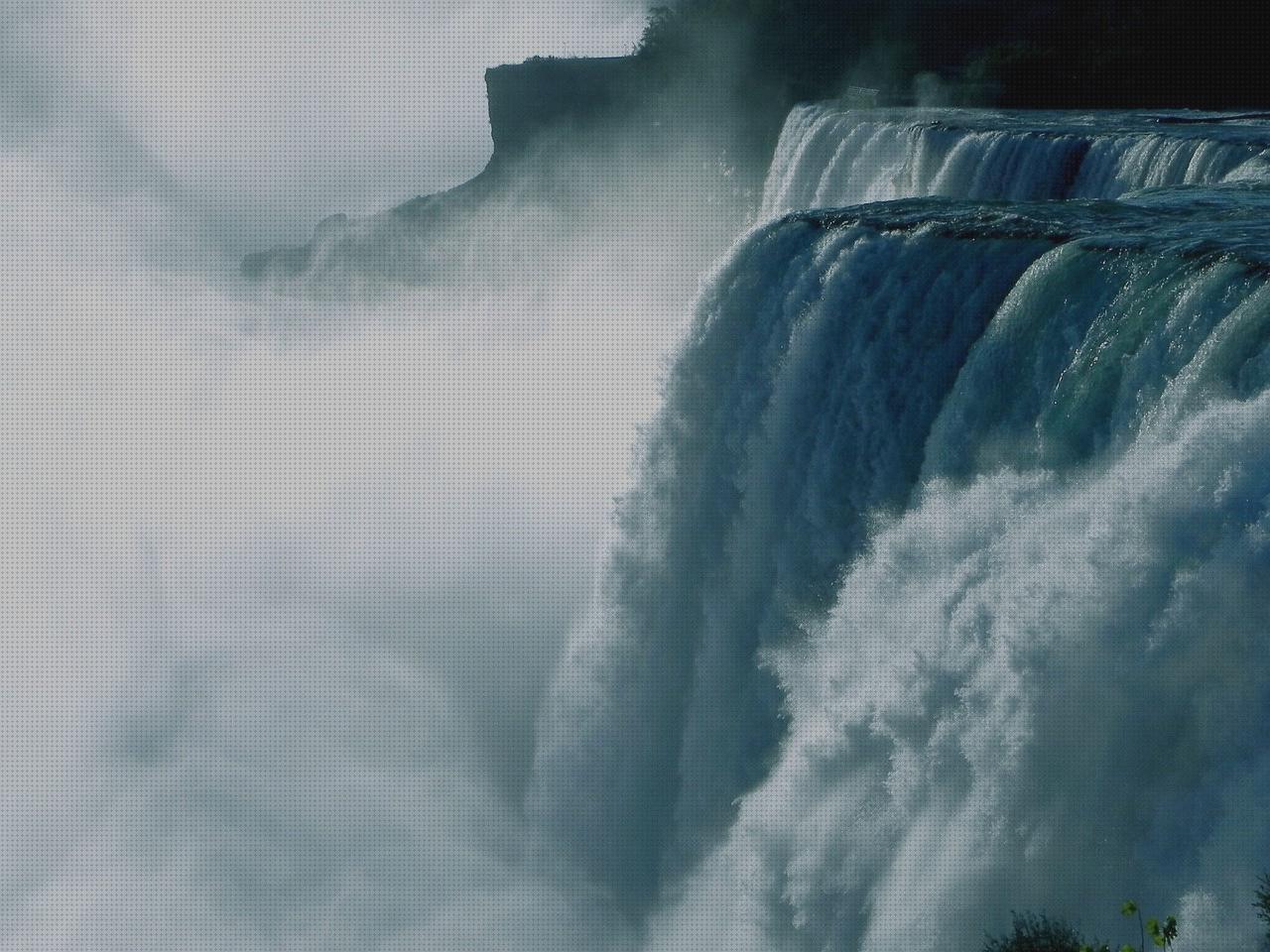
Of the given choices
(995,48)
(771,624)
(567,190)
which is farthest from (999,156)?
(567,190)

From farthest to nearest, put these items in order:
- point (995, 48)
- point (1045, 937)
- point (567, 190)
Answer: point (567, 190) → point (995, 48) → point (1045, 937)

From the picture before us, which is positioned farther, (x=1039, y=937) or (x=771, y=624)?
(x=771, y=624)

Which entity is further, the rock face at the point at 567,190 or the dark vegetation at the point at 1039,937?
the rock face at the point at 567,190

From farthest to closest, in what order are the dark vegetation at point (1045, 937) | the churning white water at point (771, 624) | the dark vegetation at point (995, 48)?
the dark vegetation at point (995, 48) < the churning white water at point (771, 624) < the dark vegetation at point (1045, 937)

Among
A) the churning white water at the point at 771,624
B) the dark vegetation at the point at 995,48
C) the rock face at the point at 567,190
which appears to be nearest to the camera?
the churning white water at the point at 771,624

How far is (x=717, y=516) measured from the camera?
928 centimetres

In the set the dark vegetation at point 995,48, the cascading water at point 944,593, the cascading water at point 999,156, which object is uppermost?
the dark vegetation at point 995,48

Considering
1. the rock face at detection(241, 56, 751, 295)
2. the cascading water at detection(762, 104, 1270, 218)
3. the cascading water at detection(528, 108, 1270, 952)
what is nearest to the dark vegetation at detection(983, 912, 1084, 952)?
the cascading water at detection(528, 108, 1270, 952)

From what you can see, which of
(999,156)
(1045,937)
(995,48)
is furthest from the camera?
(995,48)

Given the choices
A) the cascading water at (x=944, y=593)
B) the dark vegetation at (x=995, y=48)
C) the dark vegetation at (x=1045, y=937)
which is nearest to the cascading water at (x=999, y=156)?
the cascading water at (x=944, y=593)

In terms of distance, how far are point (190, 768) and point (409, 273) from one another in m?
22.9

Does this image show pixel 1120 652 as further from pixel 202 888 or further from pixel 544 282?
pixel 544 282

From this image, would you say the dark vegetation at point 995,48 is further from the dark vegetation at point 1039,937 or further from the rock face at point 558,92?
the dark vegetation at point 1039,937

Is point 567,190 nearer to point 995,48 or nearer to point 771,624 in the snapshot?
point 995,48
